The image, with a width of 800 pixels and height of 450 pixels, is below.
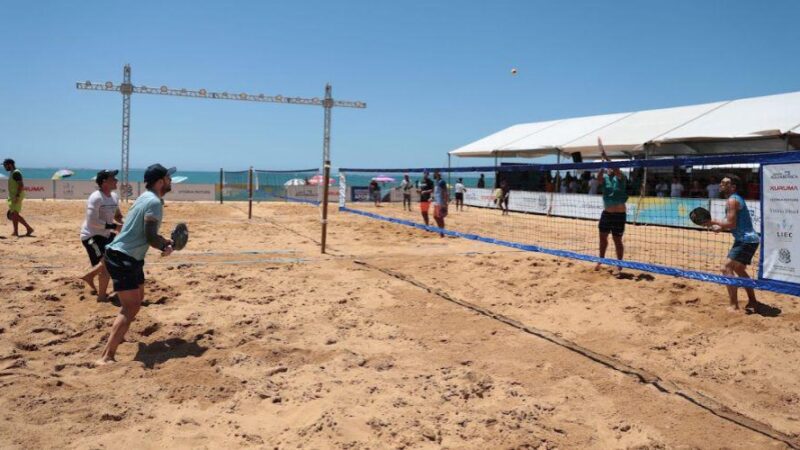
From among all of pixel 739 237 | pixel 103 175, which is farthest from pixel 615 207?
pixel 103 175

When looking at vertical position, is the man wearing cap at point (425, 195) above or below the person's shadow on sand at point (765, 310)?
above

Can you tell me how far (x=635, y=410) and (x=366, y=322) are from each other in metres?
2.59

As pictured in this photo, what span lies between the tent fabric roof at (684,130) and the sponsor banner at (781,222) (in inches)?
525

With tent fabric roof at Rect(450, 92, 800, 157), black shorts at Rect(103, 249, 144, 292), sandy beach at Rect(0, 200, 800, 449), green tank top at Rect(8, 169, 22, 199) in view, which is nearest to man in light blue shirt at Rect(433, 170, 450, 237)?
sandy beach at Rect(0, 200, 800, 449)

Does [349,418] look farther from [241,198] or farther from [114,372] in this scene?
[241,198]

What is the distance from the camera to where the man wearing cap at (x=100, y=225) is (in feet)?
18.7

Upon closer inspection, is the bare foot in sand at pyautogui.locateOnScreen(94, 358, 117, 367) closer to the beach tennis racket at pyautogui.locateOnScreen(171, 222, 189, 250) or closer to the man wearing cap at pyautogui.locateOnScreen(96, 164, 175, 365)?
the man wearing cap at pyautogui.locateOnScreen(96, 164, 175, 365)

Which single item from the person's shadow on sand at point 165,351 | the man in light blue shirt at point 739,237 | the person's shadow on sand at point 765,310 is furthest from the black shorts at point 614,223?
the person's shadow on sand at point 165,351

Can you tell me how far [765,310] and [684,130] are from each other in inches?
543

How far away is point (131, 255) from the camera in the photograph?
425 cm

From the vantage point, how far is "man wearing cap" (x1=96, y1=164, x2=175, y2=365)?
13.9 feet

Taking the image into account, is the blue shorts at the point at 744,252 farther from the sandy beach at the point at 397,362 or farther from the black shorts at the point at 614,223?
the black shorts at the point at 614,223

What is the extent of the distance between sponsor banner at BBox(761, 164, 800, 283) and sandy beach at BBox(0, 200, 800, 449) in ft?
2.95

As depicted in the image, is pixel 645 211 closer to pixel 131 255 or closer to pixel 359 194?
pixel 131 255
